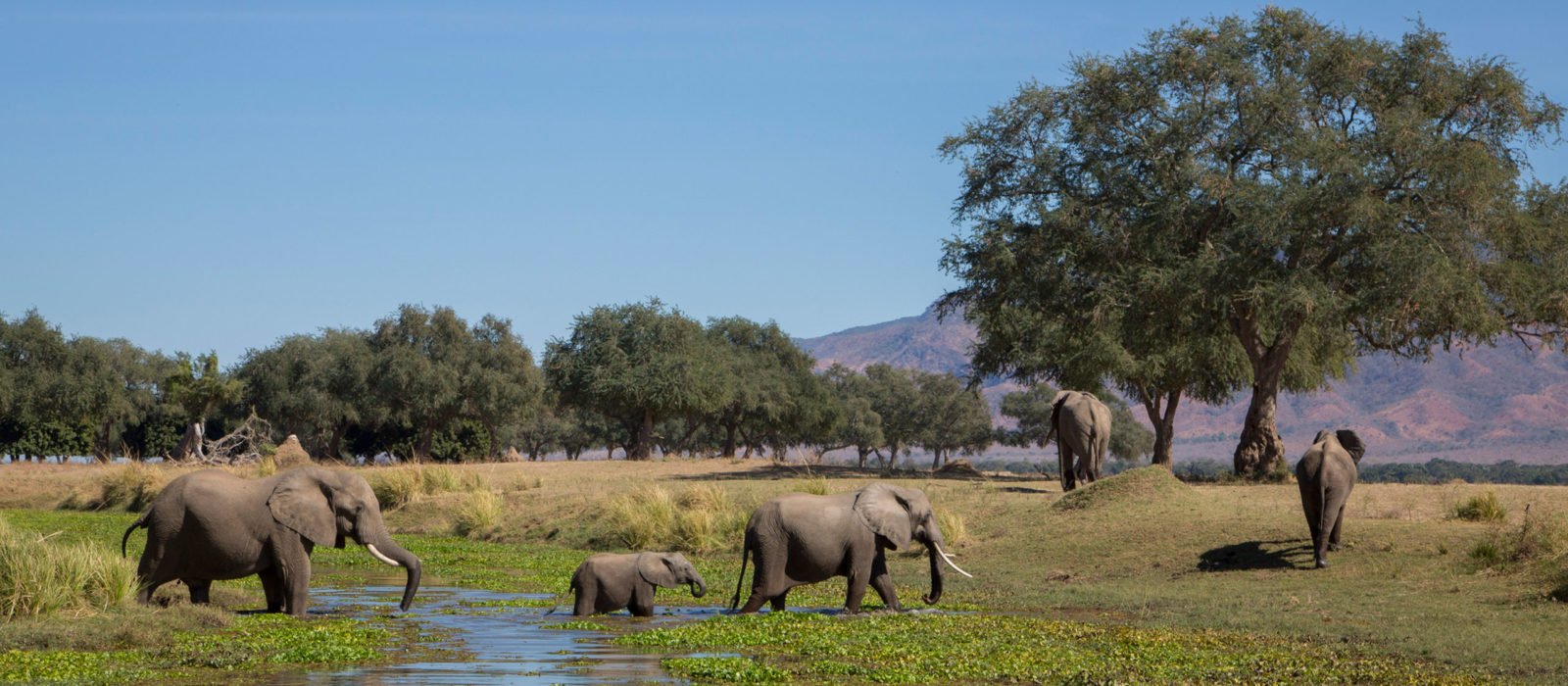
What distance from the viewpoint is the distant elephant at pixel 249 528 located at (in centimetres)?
1659

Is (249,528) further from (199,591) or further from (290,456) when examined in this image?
(290,456)

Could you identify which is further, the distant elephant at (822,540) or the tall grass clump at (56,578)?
the distant elephant at (822,540)

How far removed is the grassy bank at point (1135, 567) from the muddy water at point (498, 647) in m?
0.87

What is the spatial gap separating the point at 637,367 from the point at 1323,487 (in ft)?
152

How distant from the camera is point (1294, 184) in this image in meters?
35.2

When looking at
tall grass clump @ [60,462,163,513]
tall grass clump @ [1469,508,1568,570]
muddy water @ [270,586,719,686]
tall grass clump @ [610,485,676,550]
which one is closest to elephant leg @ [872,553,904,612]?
muddy water @ [270,586,719,686]

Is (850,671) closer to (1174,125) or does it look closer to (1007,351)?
(1174,125)

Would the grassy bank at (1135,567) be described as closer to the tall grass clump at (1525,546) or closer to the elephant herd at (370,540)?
the tall grass clump at (1525,546)

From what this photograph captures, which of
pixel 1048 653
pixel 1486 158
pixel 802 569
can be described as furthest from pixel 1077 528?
pixel 1486 158

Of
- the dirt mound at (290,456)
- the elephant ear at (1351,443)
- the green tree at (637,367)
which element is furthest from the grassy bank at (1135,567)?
the green tree at (637,367)

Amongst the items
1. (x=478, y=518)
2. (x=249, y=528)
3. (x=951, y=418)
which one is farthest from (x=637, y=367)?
(x=951, y=418)

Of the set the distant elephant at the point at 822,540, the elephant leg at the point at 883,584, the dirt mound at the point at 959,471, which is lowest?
the elephant leg at the point at 883,584

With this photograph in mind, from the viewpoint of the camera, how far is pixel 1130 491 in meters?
27.6

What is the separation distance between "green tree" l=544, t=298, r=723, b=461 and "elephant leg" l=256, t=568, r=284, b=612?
150ft
